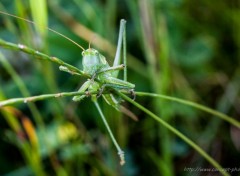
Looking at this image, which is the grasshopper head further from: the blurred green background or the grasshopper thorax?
the blurred green background

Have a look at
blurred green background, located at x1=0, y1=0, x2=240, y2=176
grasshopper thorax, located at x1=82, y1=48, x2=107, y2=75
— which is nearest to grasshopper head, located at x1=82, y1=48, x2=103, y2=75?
grasshopper thorax, located at x1=82, y1=48, x2=107, y2=75

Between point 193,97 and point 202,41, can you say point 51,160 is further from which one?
point 202,41

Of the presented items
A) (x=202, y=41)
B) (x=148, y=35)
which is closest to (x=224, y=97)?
(x=202, y=41)

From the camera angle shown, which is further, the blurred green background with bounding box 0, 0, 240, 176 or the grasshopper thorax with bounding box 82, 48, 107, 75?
the blurred green background with bounding box 0, 0, 240, 176

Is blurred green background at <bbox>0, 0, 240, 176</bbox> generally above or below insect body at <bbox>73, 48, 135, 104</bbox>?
above

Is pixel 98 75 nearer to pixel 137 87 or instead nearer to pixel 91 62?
pixel 91 62

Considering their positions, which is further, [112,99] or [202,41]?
[202,41]
